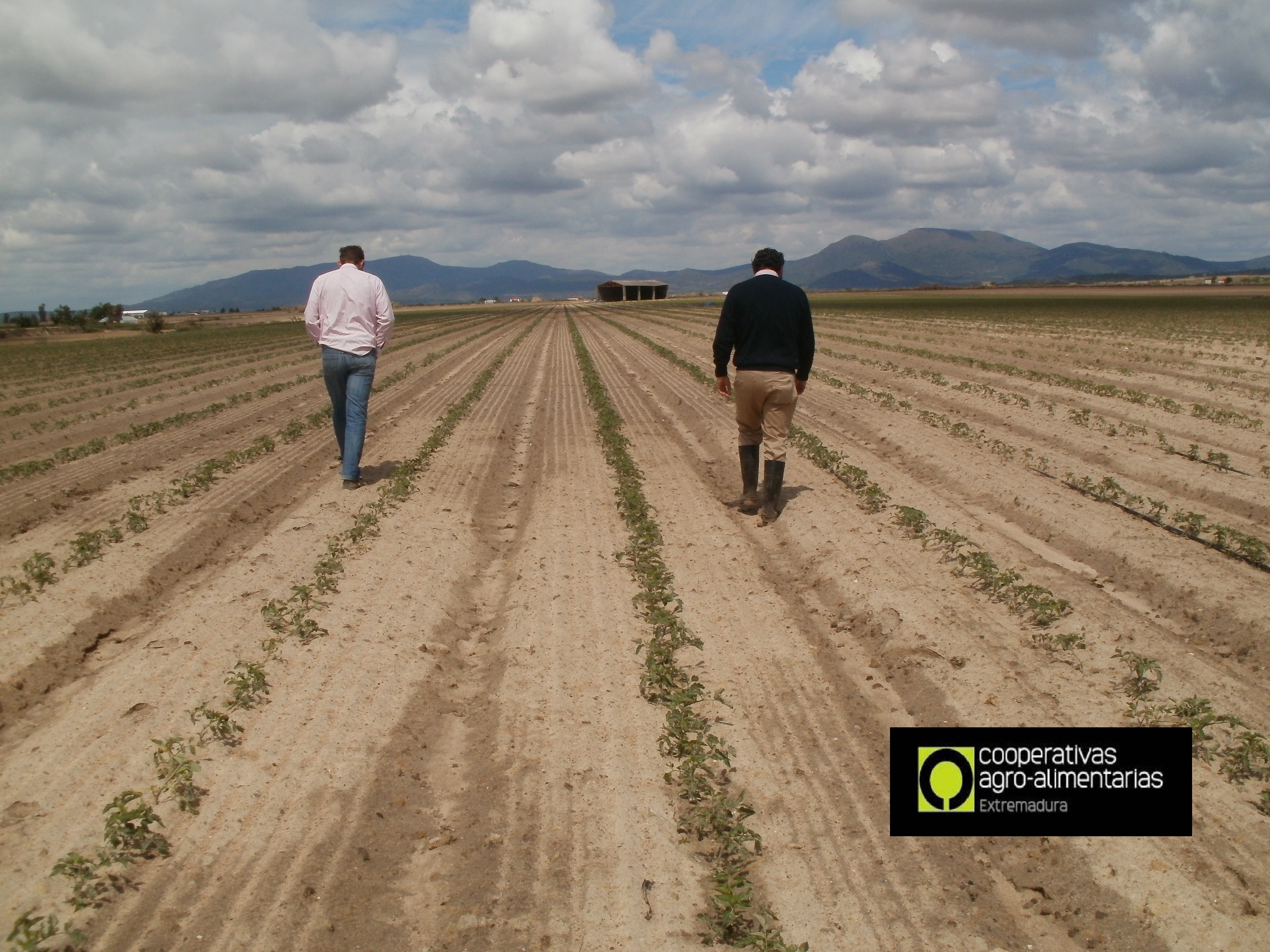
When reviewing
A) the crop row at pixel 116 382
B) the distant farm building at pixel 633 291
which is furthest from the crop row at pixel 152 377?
the distant farm building at pixel 633 291

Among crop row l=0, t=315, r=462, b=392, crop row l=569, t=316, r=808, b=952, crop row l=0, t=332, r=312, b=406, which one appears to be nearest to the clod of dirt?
crop row l=569, t=316, r=808, b=952

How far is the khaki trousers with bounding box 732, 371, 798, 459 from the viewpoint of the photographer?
711 cm

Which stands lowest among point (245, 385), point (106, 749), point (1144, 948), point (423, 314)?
point (1144, 948)

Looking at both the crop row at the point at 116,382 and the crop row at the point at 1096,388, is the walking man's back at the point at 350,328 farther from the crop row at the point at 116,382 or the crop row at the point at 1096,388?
the crop row at the point at 116,382

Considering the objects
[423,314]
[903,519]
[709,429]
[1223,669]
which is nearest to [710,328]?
[709,429]

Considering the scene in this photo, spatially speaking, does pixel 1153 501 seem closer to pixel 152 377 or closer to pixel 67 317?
pixel 152 377

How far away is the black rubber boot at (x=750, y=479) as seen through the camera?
7.58 meters

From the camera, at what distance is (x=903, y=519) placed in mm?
6996

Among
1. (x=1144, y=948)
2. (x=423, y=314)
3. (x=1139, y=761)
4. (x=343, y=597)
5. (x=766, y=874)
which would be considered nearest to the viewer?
(x=1144, y=948)

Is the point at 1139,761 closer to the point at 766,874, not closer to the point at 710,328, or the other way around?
the point at 766,874

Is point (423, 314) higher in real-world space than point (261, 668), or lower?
higher

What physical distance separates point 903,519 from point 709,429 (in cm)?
522

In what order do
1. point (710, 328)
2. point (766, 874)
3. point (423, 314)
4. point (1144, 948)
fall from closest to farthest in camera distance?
point (1144, 948) < point (766, 874) < point (710, 328) < point (423, 314)

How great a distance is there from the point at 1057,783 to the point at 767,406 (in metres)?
4.27
